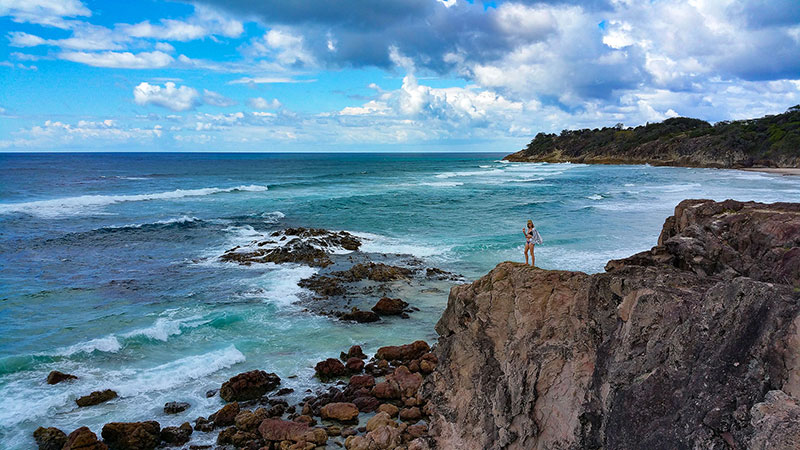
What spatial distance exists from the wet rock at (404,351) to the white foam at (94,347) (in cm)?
790

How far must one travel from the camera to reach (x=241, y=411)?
1177 centimetres

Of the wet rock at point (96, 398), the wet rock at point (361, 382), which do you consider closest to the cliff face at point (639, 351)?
the wet rock at point (361, 382)

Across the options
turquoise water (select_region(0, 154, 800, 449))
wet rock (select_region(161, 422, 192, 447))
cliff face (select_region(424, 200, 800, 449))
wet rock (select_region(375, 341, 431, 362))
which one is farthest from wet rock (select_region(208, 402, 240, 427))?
cliff face (select_region(424, 200, 800, 449))

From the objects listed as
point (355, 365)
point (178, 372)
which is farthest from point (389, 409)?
point (178, 372)

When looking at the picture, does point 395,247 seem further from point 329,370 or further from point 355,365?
point 329,370

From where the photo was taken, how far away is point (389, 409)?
11.8 meters

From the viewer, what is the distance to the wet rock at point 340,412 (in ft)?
37.9

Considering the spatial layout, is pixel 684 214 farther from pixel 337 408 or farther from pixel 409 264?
pixel 409 264

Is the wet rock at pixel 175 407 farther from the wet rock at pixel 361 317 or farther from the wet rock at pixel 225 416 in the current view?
the wet rock at pixel 361 317

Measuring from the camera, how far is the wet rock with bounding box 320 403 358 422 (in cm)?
1155

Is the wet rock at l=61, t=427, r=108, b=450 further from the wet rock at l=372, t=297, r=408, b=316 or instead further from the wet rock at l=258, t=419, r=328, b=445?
the wet rock at l=372, t=297, r=408, b=316

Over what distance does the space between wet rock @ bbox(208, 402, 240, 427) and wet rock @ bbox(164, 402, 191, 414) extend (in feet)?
2.93

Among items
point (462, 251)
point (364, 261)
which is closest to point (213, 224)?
point (364, 261)

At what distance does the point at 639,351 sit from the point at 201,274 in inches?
856
